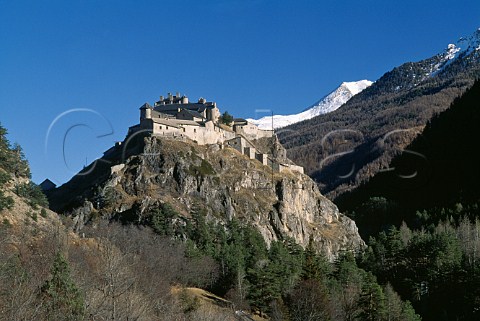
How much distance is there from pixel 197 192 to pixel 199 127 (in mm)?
19321

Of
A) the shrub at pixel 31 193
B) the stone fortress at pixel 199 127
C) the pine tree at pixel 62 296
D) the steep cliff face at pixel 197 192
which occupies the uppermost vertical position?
the stone fortress at pixel 199 127

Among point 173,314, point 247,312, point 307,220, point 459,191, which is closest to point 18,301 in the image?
point 173,314

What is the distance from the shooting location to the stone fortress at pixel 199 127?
520 ft

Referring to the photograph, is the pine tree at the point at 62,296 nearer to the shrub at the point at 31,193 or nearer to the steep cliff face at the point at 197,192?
the shrub at the point at 31,193

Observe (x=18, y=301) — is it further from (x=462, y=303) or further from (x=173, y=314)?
(x=462, y=303)

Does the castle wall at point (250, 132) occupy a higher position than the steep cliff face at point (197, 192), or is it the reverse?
the castle wall at point (250, 132)

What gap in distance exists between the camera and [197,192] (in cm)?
15138

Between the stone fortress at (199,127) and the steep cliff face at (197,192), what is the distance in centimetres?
309

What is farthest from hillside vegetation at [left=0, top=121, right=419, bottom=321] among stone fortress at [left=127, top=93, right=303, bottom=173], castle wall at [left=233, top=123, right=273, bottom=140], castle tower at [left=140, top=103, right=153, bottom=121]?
castle wall at [left=233, top=123, right=273, bottom=140]

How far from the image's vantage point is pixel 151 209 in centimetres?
13738

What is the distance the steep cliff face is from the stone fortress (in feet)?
10.1

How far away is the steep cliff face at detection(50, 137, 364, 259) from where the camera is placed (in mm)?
141250

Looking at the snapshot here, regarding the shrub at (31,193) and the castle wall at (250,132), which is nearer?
the shrub at (31,193)

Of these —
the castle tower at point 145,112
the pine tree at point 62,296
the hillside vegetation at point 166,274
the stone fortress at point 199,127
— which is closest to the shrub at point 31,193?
the hillside vegetation at point 166,274
